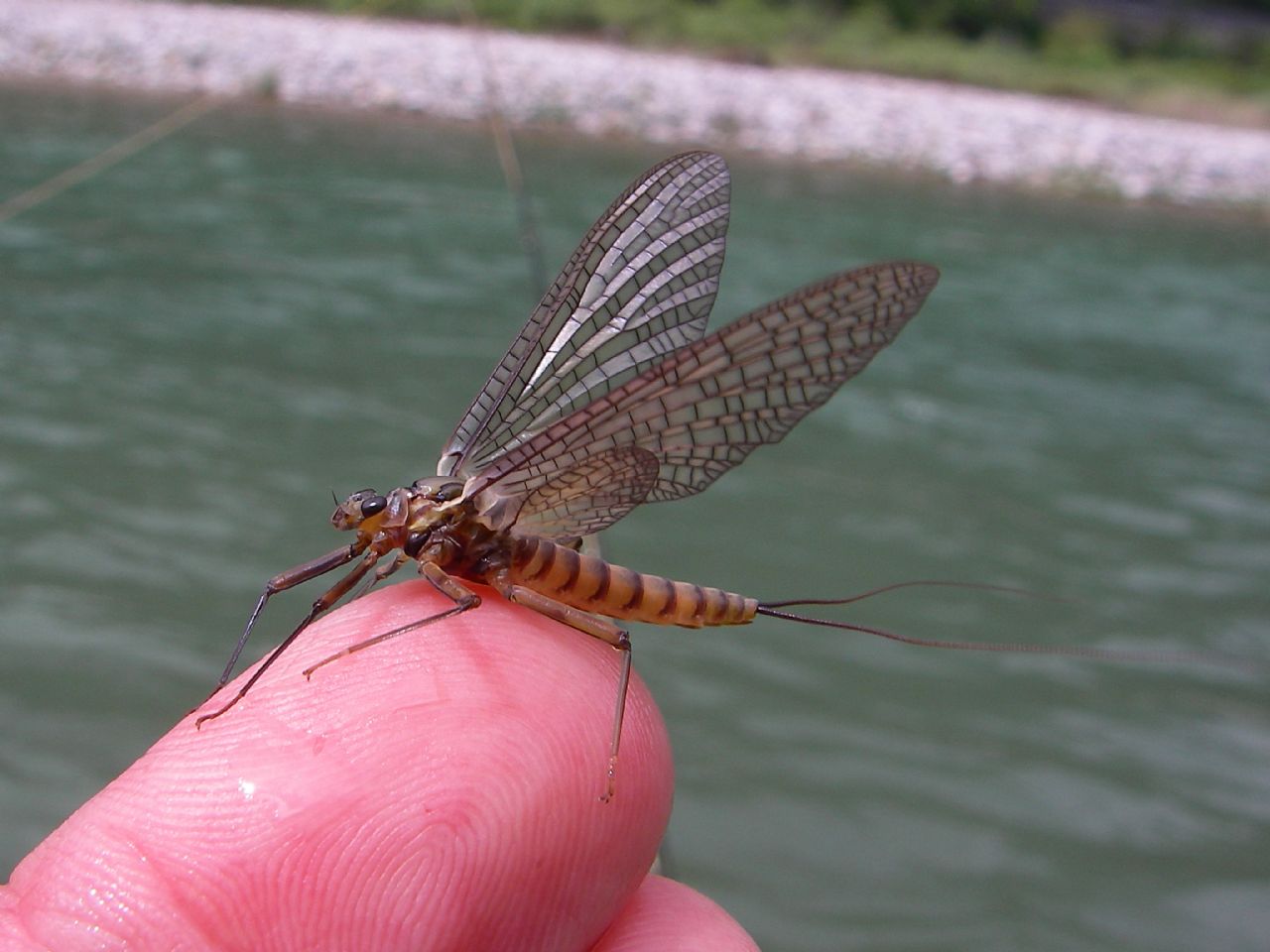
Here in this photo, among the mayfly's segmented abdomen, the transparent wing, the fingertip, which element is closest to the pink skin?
the fingertip

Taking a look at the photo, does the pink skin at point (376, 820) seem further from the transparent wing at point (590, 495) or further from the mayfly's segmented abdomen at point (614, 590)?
the transparent wing at point (590, 495)

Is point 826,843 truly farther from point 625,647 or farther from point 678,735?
point 625,647

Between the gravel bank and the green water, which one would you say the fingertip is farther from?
the gravel bank

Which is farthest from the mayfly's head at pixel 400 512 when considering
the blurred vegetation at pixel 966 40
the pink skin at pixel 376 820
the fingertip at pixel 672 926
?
the blurred vegetation at pixel 966 40

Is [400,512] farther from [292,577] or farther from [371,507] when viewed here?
[292,577]

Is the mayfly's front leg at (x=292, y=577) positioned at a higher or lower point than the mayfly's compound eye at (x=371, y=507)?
lower

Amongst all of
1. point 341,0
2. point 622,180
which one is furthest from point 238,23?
point 622,180
